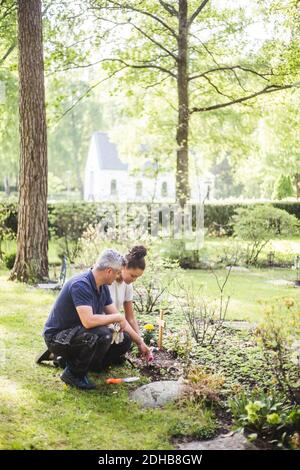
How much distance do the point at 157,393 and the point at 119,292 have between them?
3.96 ft

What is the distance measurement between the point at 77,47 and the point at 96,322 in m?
11.8

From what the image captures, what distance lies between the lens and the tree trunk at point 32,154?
9.80 m

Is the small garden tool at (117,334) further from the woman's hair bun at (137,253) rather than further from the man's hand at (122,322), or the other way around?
the woman's hair bun at (137,253)

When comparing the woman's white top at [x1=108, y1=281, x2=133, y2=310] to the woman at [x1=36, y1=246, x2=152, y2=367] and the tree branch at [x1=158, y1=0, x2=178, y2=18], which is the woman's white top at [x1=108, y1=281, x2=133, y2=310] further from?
the tree branch at [x1=158, y1=0, x2=178, y2=18]

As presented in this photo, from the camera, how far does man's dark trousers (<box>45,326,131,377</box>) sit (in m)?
4.86

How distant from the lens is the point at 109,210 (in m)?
14.5

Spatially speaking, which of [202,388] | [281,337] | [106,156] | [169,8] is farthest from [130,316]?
[106,156]

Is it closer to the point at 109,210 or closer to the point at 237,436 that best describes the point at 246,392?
the point at 237,436

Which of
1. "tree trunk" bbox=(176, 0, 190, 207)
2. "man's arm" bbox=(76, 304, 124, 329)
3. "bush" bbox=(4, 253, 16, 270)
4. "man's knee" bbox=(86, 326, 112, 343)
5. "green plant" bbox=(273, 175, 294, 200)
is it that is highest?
"tree trunk" bbox=(176, 0, 190, 207)

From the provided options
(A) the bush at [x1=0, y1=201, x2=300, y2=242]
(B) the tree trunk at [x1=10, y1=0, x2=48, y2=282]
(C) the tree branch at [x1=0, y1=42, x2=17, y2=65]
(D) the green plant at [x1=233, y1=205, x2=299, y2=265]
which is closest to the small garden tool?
(B) the tree trunk at [x1=10, y1=0, x2=48, y2=282]

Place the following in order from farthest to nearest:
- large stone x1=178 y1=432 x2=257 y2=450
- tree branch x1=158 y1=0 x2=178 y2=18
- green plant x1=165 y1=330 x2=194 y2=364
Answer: tree branch x1=158 y1=0 x2=178 y2=18, green plant x1=165 y1=330 x2=194 y2=364, large stone x1=178 y1=432 x2=257 y2=450
